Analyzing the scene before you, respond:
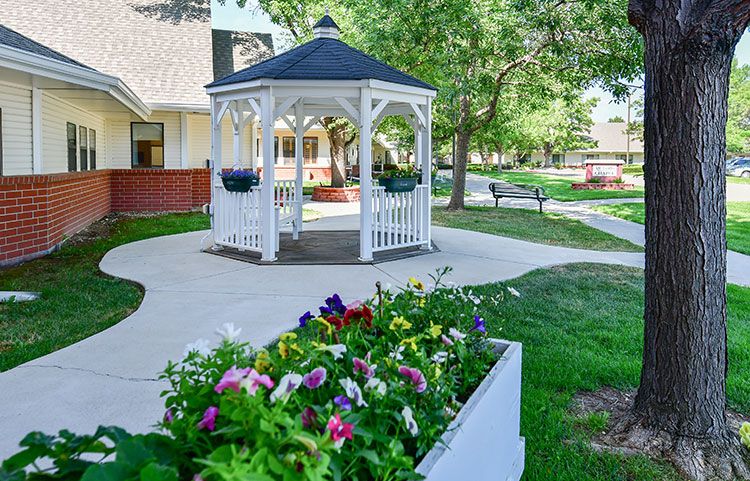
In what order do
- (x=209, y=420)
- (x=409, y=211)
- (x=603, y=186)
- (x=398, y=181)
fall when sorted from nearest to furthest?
(x=209, y=420)
(x=398, y=181)
(x=409, y=211)
(x=603, y=186)

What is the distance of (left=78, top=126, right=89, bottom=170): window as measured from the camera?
12750mm

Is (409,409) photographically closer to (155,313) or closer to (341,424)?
(341,424)

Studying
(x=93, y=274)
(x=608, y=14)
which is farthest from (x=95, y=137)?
(x=608, y=14)

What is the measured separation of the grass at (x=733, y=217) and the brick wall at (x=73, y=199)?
10856mm

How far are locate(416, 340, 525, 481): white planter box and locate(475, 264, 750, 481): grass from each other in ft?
1.14

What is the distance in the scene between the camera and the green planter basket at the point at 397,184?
8703 mm

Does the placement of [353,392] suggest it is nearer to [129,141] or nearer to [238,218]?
[238,218]

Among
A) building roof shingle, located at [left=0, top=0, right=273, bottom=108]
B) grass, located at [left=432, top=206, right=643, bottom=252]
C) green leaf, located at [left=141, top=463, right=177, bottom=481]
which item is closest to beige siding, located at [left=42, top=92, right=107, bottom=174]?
building roof shingle, located at [left=0, top=0, right=273, bottom=108]

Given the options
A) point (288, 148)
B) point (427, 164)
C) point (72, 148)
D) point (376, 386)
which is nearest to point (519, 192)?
→ point (427, 164)

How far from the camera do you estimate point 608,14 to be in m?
11.0

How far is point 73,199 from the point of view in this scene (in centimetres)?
1048

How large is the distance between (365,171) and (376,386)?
6.59 metres

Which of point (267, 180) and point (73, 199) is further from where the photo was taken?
point (73, 199)

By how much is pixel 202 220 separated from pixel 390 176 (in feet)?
20.0
